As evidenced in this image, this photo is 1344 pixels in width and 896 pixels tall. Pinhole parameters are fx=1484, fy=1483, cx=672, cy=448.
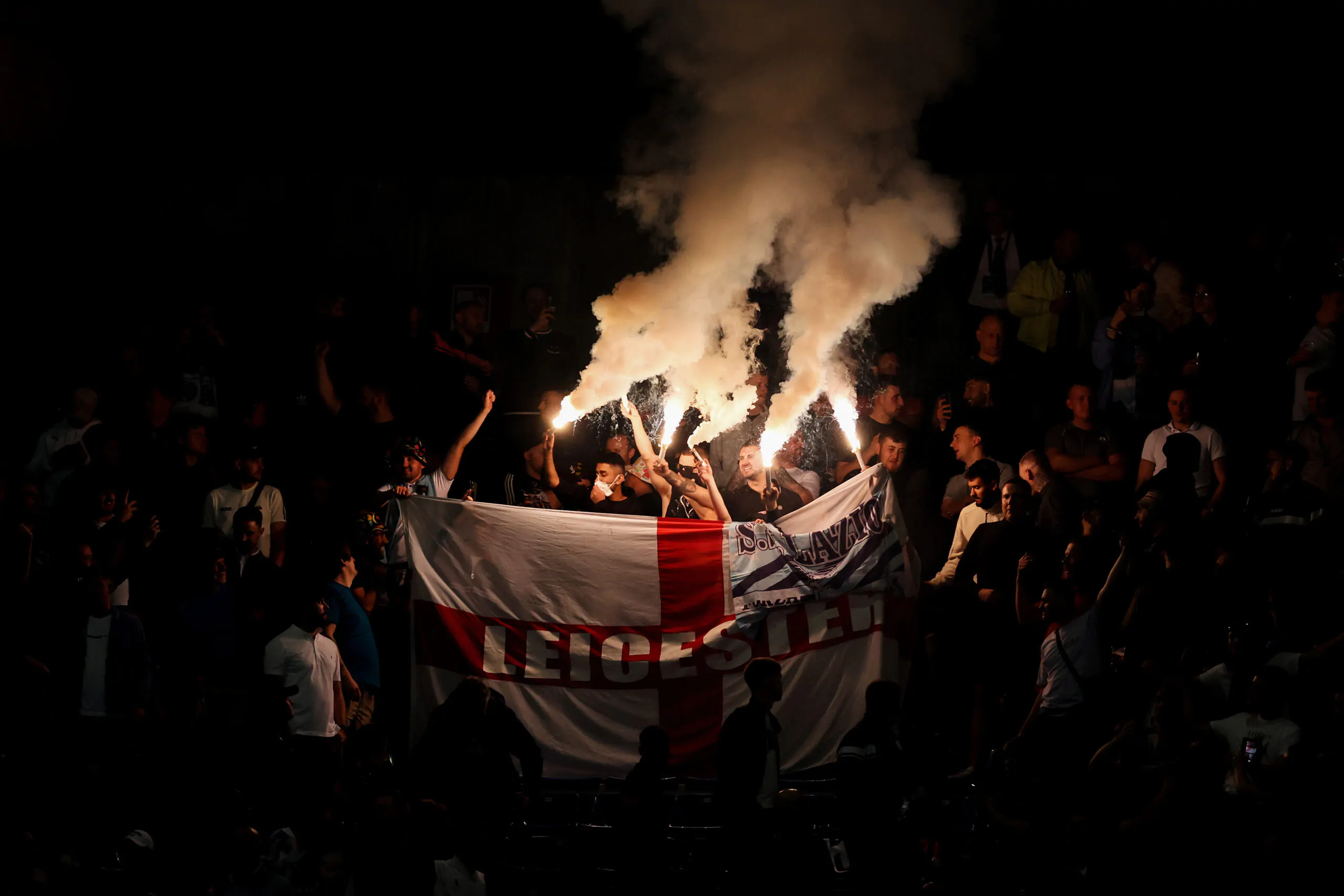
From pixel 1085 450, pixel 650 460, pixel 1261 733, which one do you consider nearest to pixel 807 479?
pixel 650 460

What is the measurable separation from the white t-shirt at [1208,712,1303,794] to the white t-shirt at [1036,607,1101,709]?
71 centimetres

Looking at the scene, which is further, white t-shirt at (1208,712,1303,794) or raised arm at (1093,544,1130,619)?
raised arm at (1093,544,1130,619)

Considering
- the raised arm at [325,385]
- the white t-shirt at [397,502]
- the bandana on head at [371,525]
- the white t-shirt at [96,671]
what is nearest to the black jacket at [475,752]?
the white t-shirt at [397,502]

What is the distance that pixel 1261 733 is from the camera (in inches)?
305

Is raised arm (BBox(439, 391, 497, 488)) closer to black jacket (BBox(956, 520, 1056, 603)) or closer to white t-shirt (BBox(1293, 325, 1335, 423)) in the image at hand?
black jacket (BBox(956, 520, 1056, 603))

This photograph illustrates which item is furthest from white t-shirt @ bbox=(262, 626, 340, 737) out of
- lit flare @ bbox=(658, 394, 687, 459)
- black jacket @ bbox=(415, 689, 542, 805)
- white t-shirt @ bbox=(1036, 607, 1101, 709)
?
white t-shirt @ bbox=(1036, 607, 1101, 709)

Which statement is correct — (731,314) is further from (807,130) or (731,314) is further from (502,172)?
(502,172)

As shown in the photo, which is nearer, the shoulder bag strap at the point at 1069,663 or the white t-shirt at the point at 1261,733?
the white t-shirt at the point at 1261,733

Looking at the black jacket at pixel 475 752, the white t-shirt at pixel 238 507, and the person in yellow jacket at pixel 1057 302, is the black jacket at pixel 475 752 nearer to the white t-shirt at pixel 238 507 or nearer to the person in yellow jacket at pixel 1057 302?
the white t-shirt at pixel 238 507

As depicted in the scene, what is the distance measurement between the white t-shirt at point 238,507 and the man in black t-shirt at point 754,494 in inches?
123

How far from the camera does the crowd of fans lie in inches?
277

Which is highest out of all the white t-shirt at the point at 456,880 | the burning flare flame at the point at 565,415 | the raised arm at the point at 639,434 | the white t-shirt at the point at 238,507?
the burning flare flame at the point at 565,415

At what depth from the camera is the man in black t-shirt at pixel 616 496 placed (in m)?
10.0

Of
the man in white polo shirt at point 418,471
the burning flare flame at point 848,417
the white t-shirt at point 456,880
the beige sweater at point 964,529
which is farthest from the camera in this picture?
the burning flare flame at point 848,417
